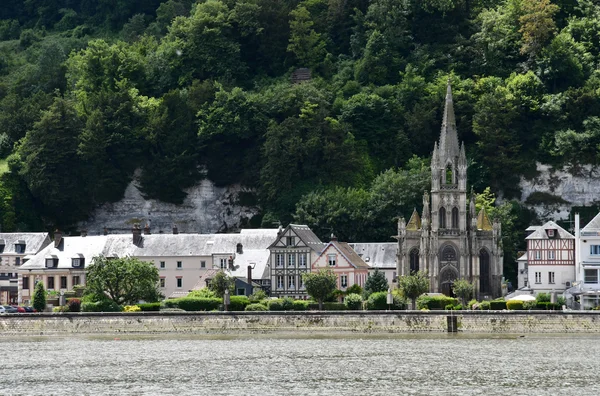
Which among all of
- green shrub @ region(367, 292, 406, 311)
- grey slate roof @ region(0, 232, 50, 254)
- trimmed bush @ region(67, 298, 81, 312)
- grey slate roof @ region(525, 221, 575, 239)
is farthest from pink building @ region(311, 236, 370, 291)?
grey slate roof @ region(0, 232, 50, 254)

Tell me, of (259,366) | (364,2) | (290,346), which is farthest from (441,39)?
(259,366)

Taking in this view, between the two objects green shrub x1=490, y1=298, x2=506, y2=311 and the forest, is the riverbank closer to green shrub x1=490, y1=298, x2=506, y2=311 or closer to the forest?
green shrub x1=490, y1=298, x2=506, y2=311

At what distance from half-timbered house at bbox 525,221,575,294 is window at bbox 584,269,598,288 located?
9.96ft

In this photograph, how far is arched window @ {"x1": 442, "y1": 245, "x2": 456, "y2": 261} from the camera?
4973 inches

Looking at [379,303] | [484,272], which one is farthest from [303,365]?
[484,272]

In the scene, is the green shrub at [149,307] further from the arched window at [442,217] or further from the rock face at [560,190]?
the rock face at [560,190]

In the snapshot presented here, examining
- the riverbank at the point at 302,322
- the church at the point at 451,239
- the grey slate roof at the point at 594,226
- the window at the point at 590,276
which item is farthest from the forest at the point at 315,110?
the riverbank at the point at 302,322

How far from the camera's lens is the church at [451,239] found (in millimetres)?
124938

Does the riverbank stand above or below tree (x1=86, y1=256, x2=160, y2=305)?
below

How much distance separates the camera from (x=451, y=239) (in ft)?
415

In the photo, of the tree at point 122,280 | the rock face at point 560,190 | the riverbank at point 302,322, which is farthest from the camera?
the rock face at point 560,190

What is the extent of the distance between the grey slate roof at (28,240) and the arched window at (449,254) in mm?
30310

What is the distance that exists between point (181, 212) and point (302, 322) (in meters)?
43.6

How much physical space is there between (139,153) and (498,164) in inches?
1197
